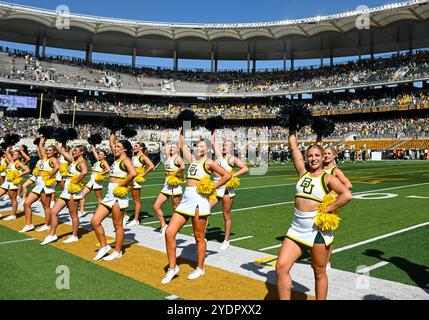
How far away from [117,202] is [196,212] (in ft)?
4.87

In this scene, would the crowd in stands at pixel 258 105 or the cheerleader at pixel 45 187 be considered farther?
the crowd in stands at pixel 258 105

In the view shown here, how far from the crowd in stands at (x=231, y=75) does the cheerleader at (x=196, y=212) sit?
142 feet

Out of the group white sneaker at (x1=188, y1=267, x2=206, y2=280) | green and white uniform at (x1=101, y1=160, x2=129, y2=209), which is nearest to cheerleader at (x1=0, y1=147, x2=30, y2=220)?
green and white uniform at (x1=101, y1=160, x2=129, y2=209)

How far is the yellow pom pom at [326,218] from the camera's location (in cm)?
356

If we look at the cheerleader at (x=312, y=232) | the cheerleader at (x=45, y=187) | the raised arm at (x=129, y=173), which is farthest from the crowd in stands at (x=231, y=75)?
the cheerleader at (x=312, y=232)

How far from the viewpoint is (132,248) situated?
6395mm

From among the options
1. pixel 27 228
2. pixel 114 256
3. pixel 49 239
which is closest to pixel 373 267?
pixel 114 256

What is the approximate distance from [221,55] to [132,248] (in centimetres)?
5228

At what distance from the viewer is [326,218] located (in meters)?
3.56

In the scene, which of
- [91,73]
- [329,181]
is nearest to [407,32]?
[91,73]

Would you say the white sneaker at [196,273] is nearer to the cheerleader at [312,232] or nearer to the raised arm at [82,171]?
the cheerleader at [312,232]

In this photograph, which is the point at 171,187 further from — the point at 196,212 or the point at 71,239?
the point at 196,212

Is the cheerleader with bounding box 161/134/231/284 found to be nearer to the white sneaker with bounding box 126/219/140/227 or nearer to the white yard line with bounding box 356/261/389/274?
the white yard line with bounding box 356/261/389/274
